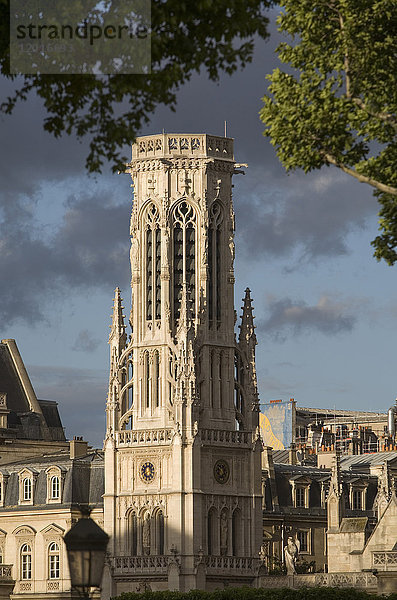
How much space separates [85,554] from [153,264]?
84.2 meters

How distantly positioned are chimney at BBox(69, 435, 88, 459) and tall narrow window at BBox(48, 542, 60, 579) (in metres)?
Answer: 9.42

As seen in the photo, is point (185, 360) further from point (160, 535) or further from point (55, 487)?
point (55, 487)

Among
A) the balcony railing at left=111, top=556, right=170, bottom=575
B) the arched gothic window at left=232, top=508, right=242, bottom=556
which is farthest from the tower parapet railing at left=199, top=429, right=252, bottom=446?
the balcony railing at left=111, top=556, right=170, bottom=575

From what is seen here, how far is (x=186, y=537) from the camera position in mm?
109562

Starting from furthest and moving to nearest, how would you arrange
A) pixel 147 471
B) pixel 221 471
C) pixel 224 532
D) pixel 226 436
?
pixel 226 436 → pixel 221 471 → pixel 147 471 → pixel 224 532

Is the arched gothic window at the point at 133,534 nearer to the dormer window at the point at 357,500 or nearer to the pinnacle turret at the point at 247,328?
the pinnacle turret at the point at 247,328

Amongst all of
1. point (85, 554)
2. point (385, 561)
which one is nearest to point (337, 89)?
point (85, 554)

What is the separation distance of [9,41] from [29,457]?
97.1m

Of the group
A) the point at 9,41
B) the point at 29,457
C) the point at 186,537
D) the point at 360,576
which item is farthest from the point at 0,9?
the point at 29,457

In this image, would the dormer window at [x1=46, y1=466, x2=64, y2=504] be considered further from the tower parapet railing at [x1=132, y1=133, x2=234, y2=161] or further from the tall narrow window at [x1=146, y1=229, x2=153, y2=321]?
the tower parapet railing at [x1=132, y1=133, x2=234, y2=161]

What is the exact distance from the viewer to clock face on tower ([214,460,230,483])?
373 feet

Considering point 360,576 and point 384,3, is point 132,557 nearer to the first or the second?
point 360,576

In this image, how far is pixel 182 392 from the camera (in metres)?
111

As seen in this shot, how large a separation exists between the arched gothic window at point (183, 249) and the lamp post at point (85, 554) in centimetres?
8292
